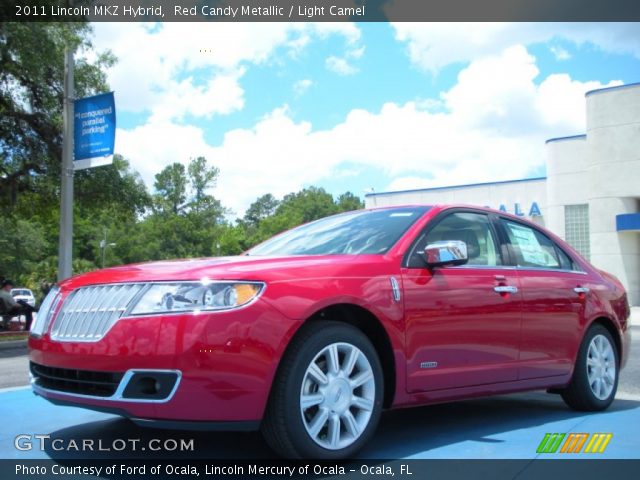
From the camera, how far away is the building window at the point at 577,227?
1404 inches

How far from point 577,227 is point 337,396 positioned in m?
34.8

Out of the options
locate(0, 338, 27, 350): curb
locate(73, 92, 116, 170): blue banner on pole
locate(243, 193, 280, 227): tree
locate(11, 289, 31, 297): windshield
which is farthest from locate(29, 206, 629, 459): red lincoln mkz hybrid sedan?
locate(243, 193, 280, 227): tree

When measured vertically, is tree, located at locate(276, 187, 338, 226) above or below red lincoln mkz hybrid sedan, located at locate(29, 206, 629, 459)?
Result: above

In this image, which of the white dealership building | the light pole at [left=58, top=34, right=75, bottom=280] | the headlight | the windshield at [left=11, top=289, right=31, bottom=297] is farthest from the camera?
the windshield at [left=11, top=289, right=31, bottom=297]

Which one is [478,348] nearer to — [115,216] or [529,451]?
[529,451]

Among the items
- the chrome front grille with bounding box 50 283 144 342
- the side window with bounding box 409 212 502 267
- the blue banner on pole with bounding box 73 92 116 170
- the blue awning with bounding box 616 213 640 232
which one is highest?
the blue banner on pole with bounding box 73 92 116 170

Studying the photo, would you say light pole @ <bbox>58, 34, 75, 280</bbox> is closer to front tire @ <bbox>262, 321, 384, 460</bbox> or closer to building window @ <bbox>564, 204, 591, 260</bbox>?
front tire @ <bbox>262, 321, 384, 460</bbox>

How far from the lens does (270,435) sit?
11.6ft

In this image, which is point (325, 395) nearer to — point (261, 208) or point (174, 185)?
point (174, 185)

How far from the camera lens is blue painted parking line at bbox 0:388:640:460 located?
4039mm

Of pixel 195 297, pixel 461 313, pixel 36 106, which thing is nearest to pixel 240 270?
pixel 195 297

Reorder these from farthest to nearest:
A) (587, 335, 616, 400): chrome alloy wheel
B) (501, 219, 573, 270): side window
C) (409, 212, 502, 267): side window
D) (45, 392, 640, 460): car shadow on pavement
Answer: (587, 335, 616, 400): chrome alloy wheel < (501, 219, 573, 270): side window < (409, 212, 502, 267): side window < (45, 392, 640, 460): car shadow on pavement

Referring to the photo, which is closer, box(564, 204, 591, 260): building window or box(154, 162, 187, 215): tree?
box(564, 204, 591, 260): building window

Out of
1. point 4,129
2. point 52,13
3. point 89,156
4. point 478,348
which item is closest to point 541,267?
point 478,348
